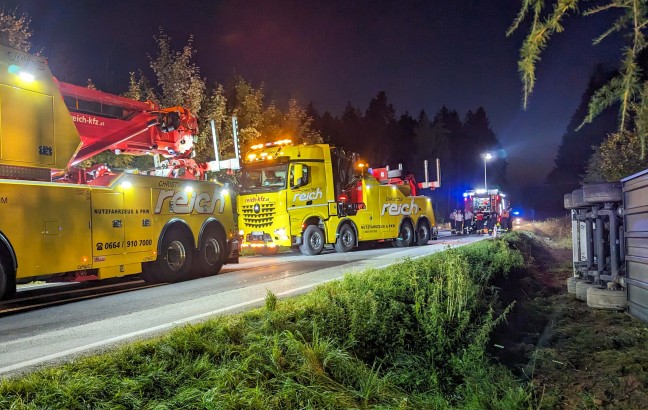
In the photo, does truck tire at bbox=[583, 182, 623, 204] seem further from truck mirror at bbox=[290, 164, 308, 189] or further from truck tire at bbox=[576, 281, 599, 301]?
truck mirror at bbox=[290, 164, 308, 189]

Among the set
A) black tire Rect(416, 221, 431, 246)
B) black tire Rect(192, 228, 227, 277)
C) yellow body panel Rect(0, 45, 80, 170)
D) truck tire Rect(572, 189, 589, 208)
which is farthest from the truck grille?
truck tire Rect(572, 189, 589, 208)

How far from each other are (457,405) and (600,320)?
3.90 meters

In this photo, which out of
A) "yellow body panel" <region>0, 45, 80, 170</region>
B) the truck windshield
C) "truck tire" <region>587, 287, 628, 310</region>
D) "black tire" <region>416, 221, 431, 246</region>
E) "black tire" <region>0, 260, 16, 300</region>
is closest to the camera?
"black tire" <region>0, 260, 16, 300</region>

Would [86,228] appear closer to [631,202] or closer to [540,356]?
[540,356]

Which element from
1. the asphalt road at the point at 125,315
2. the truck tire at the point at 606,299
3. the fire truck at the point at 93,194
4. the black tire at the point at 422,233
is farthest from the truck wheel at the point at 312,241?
the truck tire at the point at 606,299

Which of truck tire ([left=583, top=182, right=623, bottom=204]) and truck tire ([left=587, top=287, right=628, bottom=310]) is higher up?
truck tire ([left=583, top=182, right=623, bottom=204])

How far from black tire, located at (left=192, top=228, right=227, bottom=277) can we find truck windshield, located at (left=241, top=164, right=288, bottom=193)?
188 inches

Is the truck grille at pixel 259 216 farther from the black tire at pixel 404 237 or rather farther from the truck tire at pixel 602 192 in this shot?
the truck tire at pixel 602 192

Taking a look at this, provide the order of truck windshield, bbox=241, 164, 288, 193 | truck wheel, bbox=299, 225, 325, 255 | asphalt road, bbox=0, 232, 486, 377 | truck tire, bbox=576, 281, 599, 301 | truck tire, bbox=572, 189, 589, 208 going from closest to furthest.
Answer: asphalt road, bbox=0, 232, 486, 377
truck tire, bbox=572, 189, 589, 208
truck tire, bbox=576, 281, 599, 301
truck windshield, bbox=241, 164, 288, 193
truck wheel, bbox=299, 225, 325, 255

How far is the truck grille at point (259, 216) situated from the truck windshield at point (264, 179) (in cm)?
59

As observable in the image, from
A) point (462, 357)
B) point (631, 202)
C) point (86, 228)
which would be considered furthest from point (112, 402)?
point (631, 202)

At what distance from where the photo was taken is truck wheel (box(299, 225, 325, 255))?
666 inches

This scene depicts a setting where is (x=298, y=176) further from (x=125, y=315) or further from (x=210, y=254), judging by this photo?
(x=125, y=315)

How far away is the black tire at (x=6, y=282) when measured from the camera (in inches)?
279
